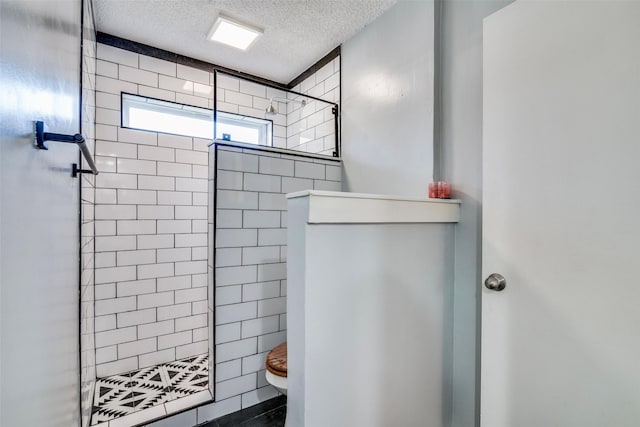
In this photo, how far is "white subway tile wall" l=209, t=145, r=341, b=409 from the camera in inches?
63.9

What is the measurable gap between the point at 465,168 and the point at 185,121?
202 centimetres

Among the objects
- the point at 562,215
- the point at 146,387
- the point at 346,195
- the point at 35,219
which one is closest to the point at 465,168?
the point at 562,215

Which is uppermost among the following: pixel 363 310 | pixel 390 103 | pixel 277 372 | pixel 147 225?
pixel 390 103

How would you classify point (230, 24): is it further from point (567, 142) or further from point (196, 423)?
point (196, 423)

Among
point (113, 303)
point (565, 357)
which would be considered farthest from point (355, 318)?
point (113, 303)

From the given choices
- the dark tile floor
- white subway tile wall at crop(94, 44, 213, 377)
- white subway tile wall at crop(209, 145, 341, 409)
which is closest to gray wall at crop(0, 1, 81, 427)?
white subway tile wall at crop(209, 145, 341, 409)

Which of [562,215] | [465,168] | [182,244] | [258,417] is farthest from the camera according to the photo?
[182,244]

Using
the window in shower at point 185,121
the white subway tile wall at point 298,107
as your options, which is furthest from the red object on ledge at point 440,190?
the window in shower at point 185,121

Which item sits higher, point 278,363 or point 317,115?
point 317,115

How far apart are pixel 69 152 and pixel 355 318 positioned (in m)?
1.11

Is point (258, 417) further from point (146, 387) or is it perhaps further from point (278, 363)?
point (146, 387)

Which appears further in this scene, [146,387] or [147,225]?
[147,225]

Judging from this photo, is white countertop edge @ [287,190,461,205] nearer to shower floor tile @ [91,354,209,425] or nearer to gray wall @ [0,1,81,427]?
gray wall @ [0,1,81,427]

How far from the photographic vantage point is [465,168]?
134 centimetres
